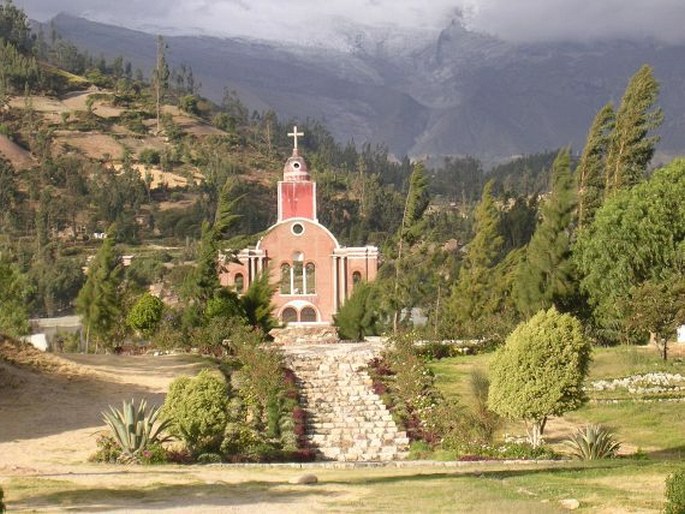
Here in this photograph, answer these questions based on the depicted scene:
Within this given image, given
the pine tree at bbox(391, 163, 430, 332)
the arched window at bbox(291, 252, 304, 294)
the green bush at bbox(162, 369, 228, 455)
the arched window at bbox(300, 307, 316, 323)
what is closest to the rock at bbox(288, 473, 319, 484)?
the green bush at bbox(162, 369, 228, 455)

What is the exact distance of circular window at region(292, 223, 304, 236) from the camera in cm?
5703

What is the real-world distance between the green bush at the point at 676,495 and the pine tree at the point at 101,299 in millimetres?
30800

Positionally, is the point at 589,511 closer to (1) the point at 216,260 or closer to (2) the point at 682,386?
(2) the point at 682,386

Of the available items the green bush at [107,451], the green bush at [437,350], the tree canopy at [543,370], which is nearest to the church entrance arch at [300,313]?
the green bush at [437,350]

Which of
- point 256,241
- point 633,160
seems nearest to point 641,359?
point 633,160

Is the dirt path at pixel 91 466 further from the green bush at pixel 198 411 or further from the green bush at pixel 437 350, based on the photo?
the green bush at pixel 437 350

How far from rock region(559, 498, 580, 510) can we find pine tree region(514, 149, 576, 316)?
90.9ft

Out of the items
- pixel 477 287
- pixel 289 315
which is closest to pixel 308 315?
pixel 289 315

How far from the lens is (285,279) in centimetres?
5900

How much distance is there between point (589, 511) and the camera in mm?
14039

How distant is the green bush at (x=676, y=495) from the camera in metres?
12.6

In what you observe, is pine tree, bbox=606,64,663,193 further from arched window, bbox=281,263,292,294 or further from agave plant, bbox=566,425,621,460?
agave plant, bbox=566,425,621,460

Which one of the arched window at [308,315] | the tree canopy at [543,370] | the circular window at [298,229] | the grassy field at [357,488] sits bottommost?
the grassy field at [357,488]

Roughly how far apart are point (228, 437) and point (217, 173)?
8178 centimetres
